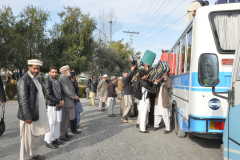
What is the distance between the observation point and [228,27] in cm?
454

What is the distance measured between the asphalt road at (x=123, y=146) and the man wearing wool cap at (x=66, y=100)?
38 cm

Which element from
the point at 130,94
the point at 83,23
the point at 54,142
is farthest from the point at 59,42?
the point at 54,142

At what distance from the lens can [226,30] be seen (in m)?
4.53

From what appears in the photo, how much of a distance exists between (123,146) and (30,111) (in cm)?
250

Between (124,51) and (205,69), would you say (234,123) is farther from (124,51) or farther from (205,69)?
(124,51)

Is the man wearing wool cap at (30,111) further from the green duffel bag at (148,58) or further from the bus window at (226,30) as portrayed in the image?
the green duffel bag at (148,58)

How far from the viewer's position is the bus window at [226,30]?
4.49 meters

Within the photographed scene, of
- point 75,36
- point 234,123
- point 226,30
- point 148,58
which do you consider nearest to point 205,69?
point 226,30

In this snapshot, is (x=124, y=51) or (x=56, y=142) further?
(x=124, y=51)

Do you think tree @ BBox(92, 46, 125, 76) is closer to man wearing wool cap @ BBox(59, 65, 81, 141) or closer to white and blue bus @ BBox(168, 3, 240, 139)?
man wearing wool cap @ BBox(59, 65, 81, 141)

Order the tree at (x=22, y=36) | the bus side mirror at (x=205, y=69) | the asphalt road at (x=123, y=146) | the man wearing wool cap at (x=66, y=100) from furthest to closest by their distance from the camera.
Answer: the tree at (x=22, y=36) < the man wearing wool cap at (x=66, y=100) < the asphalt road at (x=123, y=146) < the bus side mirror at (x=205, y=69)

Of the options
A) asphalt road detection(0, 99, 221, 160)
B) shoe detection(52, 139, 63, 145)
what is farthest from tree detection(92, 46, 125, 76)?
shoe detection(52, 139, 63, 145)

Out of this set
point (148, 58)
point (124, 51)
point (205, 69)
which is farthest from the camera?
point (124, 51)

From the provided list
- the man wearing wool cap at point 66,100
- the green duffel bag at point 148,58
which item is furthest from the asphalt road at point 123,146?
the green duffel bag at point 148,58
